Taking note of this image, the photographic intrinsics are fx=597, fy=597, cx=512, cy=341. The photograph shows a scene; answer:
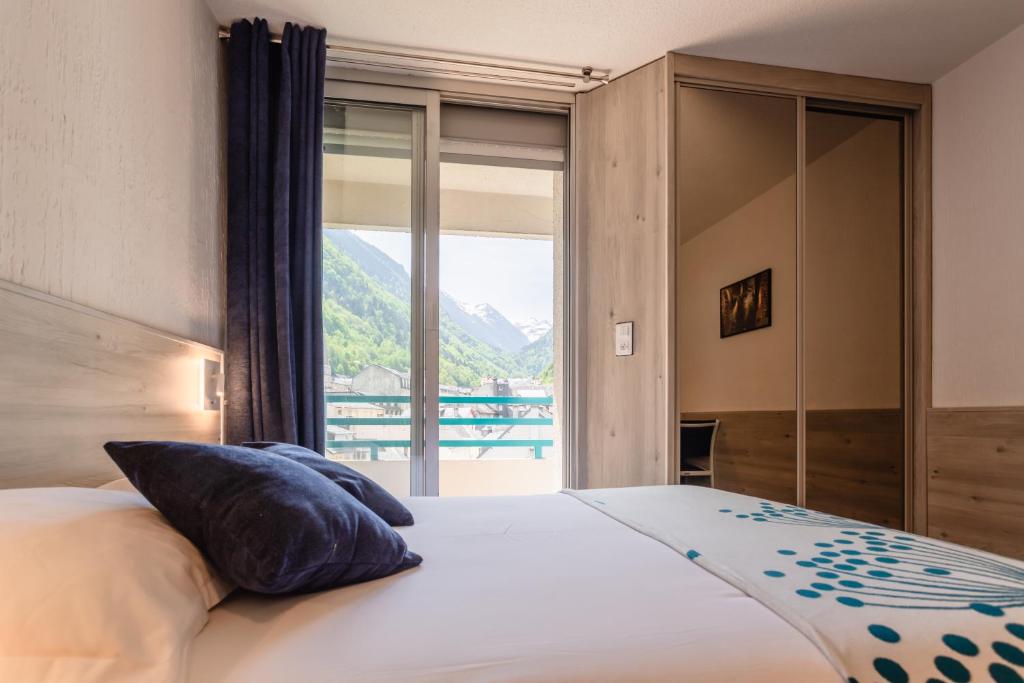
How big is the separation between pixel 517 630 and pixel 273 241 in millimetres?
2210

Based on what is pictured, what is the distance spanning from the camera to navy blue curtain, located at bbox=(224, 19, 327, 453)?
99.7 inches

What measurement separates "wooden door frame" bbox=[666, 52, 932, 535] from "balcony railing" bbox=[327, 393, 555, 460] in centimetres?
185

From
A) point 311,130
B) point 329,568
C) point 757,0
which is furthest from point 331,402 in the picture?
point 757,0

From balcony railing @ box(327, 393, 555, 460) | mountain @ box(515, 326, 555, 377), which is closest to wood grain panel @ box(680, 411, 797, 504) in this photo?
balcony railing @ box(327, 393, 555, 460)

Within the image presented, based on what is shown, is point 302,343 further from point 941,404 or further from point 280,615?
point 941,404

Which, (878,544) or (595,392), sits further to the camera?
(595,392)

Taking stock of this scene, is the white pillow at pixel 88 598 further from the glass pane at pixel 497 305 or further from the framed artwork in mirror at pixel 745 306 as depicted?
the framed artwork in mirror at pixel 745 306

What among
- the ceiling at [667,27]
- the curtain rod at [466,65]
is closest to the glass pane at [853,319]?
the ceiling at [667,27]

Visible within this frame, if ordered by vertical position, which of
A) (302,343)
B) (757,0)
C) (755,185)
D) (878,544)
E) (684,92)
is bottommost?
(878,544)

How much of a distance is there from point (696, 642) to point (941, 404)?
2830 mm

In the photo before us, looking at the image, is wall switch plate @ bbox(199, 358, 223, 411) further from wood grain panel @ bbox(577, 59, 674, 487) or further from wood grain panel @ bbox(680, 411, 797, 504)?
wood grain panel @ bbox(680, 411, 797, 504)

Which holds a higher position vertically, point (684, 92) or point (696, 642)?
point (684, 92)

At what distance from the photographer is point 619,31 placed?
8.51ft

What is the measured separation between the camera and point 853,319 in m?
2.99
